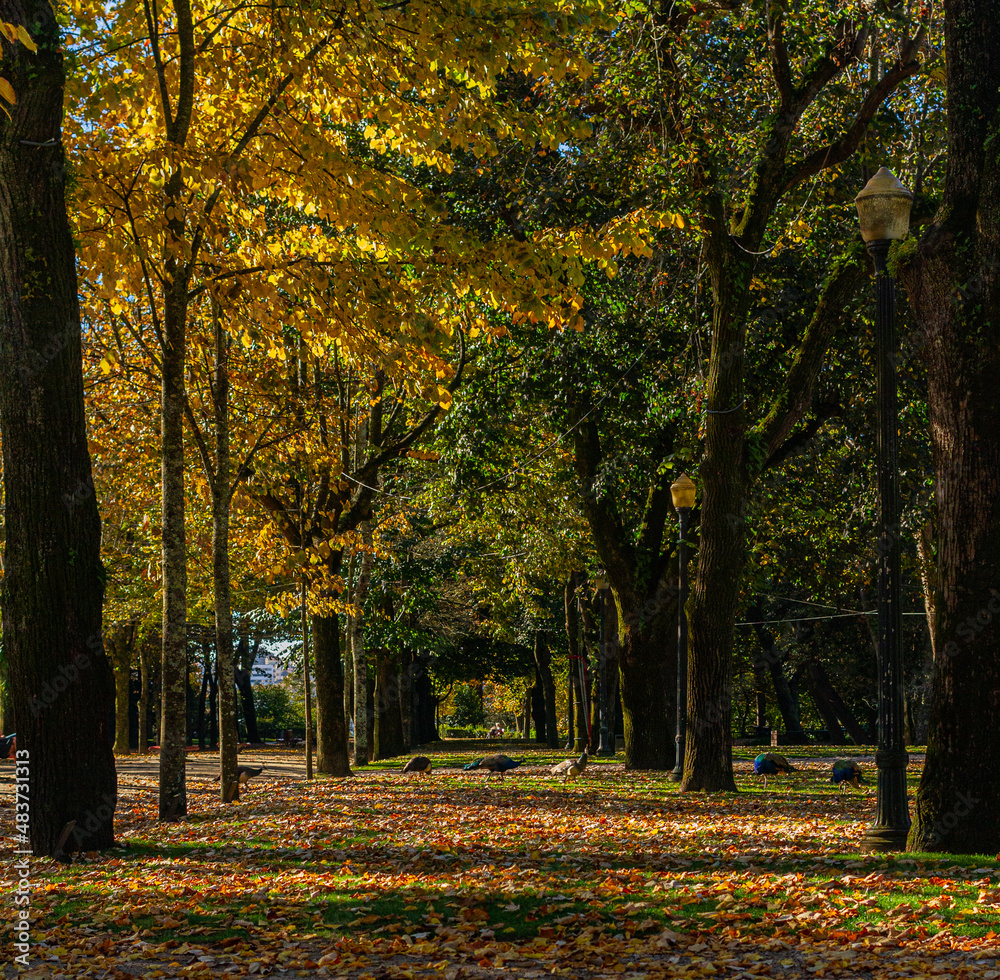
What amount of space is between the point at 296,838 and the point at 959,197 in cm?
815

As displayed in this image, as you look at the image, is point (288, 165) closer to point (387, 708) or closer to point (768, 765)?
point (768, 765)

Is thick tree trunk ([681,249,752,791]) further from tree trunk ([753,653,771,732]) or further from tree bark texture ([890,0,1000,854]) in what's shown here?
tree trunk ([753,653,771,732])

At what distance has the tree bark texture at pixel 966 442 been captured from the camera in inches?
288

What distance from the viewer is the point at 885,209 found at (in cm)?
852

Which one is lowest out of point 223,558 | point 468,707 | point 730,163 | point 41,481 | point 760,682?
point 468,707

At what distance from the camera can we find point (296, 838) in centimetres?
1003

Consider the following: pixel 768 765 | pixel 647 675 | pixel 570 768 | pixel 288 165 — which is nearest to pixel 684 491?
pixel 647 675

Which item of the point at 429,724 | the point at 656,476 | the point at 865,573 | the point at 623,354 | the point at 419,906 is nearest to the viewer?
the point at 419,906

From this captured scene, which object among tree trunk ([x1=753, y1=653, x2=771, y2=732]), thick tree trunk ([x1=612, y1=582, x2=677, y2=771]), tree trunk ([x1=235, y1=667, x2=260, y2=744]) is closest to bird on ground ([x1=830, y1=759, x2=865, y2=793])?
thick tree trunk ([x1=612, y1=582, x2=677, y2=771])

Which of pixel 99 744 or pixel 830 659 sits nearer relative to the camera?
pixel 99 744

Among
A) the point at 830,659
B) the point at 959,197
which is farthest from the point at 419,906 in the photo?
the point at 830,659

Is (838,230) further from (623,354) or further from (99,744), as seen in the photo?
(99,744)

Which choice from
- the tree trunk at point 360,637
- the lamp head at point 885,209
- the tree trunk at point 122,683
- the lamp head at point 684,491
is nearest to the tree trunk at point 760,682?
the tree trunk at point 360,637

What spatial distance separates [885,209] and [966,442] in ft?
7.37
